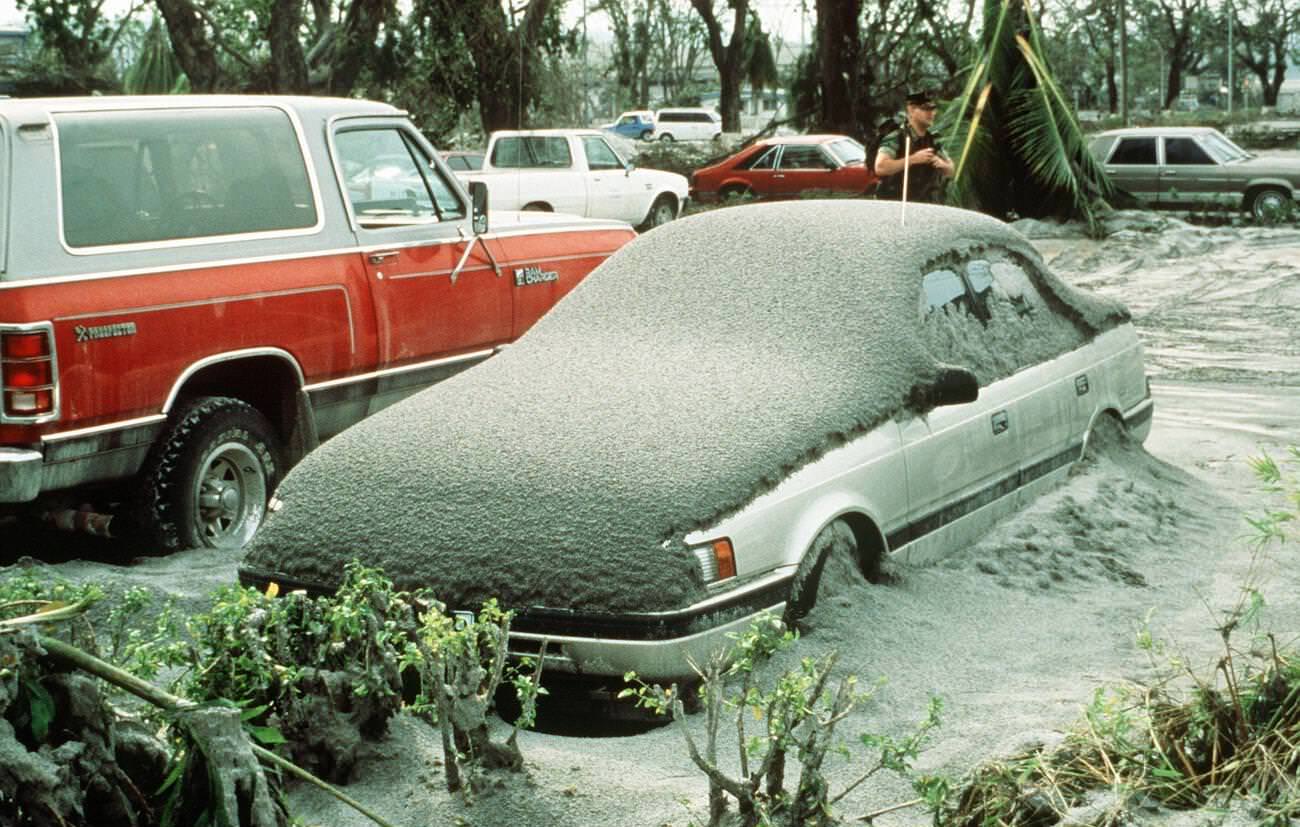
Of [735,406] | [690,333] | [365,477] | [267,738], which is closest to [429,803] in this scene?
[267,738]

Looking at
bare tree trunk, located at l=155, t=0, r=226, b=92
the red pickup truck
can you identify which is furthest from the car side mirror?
bare tree trunk, located at l=155, t=0, r=226, b=92

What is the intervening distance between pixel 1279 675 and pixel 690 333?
2874 mm

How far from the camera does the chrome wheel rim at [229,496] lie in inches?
293

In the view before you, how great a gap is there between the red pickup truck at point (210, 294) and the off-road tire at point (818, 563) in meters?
2.99

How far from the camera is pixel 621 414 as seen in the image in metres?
5.68

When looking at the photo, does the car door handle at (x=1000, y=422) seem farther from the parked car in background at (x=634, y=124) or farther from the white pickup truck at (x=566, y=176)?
the parked car in background at (x=634, y=124)

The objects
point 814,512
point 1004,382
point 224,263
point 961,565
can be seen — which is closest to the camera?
point 814,512

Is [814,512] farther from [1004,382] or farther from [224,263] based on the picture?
[224,263]

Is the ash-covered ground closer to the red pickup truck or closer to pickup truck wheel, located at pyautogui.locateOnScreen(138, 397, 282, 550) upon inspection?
pickup truck wheel, located at pyautogui.locateOnScreen(138, 397, 282, 550)

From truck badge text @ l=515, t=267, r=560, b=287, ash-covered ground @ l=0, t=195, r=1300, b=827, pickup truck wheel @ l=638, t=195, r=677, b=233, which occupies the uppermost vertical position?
truck badge text @ l=515, t=267, r=560, b=287

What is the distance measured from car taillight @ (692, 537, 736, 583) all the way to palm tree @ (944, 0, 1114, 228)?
12.4 metres

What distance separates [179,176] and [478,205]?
169 centimetres

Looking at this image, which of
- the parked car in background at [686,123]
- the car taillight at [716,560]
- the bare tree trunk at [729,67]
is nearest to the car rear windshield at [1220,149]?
the car taillight at [716,560]

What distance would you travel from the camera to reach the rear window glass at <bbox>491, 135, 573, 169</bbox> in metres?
24.3
